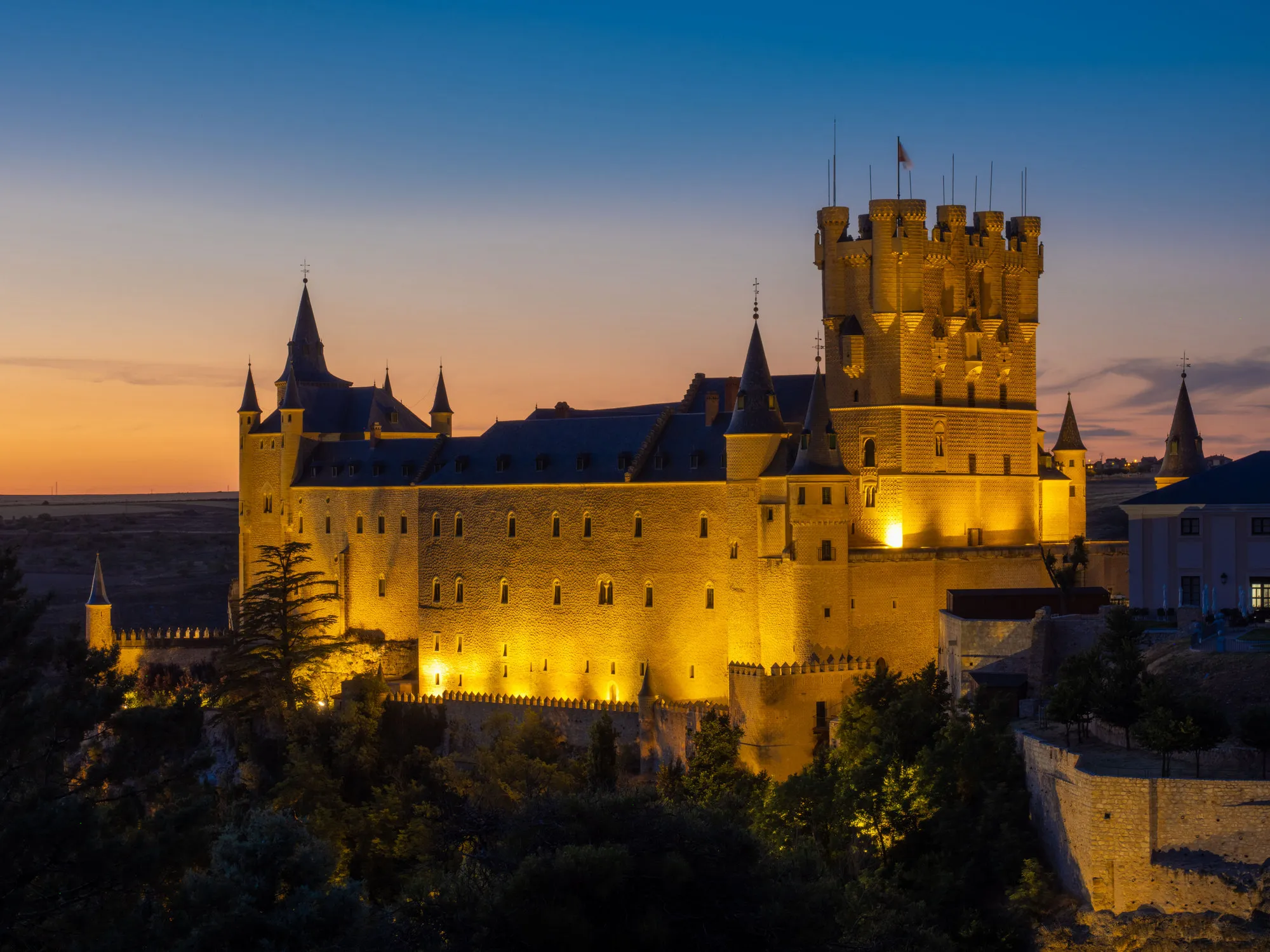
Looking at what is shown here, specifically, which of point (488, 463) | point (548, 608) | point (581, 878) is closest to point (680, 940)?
point (581, 878)

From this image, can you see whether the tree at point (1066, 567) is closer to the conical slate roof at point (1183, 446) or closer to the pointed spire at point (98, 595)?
the conical slate roof at point (1183, 446)

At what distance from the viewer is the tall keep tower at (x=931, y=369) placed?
2093 inches

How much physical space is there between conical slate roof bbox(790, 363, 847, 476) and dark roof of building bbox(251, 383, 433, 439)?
78.6 ft

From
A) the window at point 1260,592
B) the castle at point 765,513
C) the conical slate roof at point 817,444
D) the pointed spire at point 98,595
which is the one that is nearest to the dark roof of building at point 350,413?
the castle at point 765,513

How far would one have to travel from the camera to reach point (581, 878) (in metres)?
25.9

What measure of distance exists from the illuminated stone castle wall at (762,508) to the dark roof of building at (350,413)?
16.2ft

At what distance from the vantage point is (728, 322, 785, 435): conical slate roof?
53719 millimetres

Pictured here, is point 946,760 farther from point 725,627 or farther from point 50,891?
point 50,891

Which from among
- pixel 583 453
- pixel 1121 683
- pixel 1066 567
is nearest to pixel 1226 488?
pixel 1066 567

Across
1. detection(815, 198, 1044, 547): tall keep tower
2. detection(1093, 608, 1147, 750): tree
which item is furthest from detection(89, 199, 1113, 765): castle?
detection(1093, 608, 1147, 750): tree

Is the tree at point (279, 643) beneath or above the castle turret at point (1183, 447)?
beneath

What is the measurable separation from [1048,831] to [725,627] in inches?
845

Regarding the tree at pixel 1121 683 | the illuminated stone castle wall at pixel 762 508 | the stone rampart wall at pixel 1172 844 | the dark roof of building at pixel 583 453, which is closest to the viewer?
the stone rampart wall at pixel 1172 844

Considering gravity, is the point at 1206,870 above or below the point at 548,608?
below
